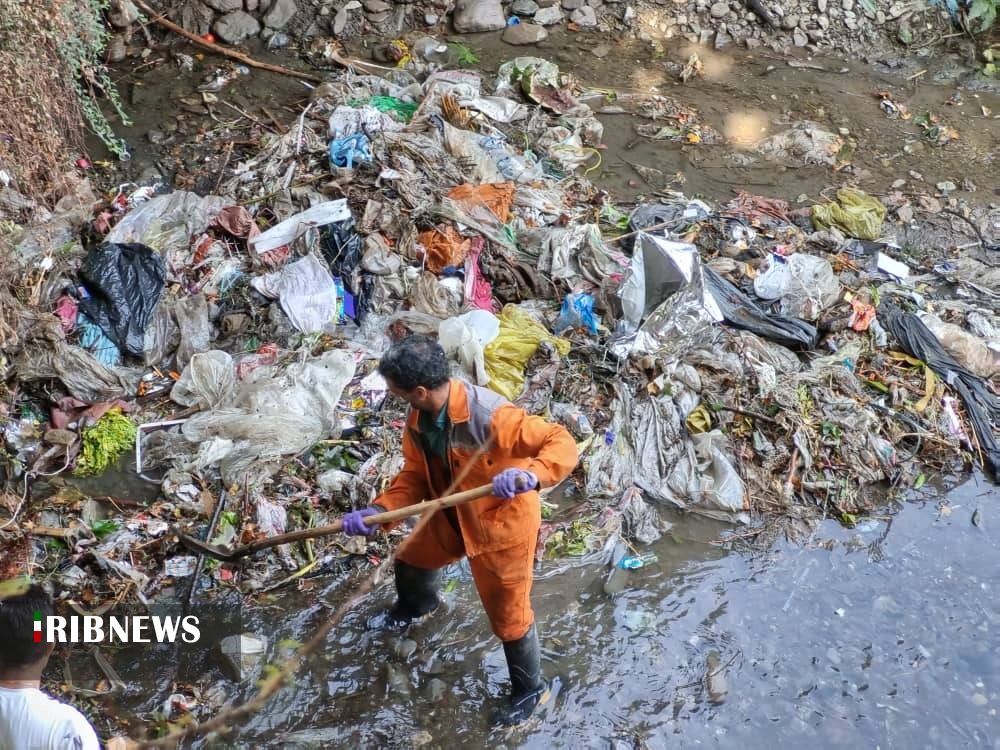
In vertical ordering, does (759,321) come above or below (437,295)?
below

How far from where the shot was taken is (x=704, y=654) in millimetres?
3994

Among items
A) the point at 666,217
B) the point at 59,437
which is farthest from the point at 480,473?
the point at 666,217

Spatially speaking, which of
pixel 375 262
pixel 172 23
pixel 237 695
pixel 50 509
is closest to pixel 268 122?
pixel 172 23

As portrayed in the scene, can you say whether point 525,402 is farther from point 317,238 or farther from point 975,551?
point 975,551

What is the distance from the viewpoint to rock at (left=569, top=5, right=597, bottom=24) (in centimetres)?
899

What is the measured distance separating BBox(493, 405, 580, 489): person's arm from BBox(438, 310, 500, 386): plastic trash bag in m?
2.01

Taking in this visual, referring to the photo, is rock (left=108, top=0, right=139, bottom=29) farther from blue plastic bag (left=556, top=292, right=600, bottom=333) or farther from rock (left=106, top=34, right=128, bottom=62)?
blue plastic bag (left=556, top=292, right=600, bottom=333)

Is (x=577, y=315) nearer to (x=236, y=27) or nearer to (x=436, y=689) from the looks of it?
(x=436, y=689)

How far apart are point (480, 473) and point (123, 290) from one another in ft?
10.8

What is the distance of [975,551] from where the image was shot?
4.67 metres

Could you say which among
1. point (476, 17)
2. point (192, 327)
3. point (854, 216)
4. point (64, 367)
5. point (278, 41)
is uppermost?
point (278, 41)

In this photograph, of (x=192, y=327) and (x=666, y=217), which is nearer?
(x=192, y=327)

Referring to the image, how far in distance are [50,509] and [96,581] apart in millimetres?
542

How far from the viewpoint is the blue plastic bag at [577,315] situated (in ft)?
17.7
